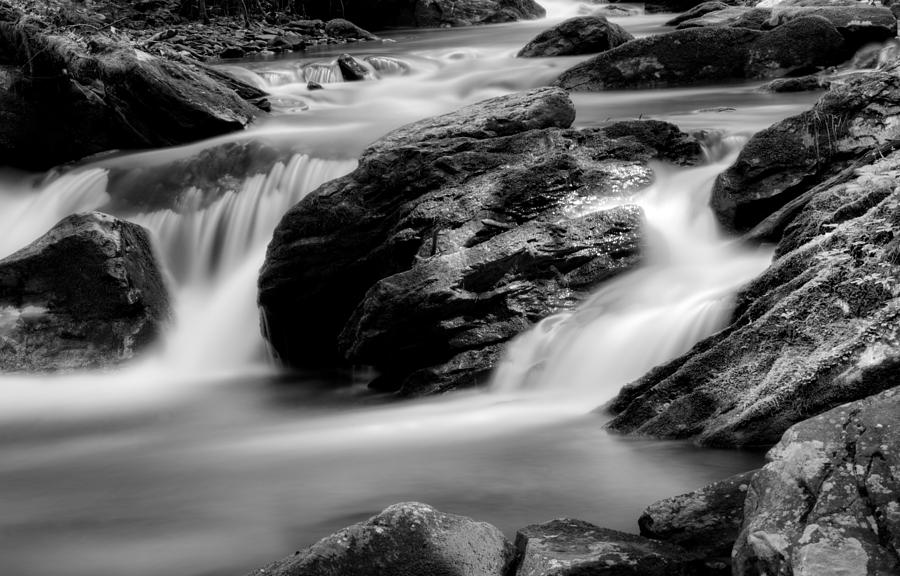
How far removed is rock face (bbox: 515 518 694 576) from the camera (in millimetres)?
3663

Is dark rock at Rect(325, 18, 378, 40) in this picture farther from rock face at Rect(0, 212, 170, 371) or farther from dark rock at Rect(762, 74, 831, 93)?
rock face at Rect(0, 212, 170, 371)

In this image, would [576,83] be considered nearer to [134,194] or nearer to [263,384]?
[134,194]

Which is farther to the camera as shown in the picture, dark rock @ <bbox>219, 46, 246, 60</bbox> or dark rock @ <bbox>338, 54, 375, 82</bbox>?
dark rock @ <bbox>219, 46, 246, 60</bbox>

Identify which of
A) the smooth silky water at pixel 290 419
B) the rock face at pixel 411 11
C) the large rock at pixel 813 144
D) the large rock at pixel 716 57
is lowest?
the smooth silky water at pixel 290 419

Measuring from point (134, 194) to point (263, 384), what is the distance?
4063mm

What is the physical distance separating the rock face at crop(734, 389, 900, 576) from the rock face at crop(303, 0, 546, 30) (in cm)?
2541

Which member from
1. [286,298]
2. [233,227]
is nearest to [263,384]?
[286,298]

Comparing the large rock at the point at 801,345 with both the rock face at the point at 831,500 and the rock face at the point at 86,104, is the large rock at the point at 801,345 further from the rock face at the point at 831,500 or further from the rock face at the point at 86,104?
the rock face at the point at 86,104

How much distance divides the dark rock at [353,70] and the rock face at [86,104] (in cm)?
467

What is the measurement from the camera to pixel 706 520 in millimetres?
3957

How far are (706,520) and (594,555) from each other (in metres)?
0.53

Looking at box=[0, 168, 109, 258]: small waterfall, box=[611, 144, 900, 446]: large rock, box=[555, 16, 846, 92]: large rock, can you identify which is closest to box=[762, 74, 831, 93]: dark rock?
box=[555, 16, 846, 92]: large rock

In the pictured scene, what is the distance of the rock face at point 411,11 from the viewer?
27.8 metres

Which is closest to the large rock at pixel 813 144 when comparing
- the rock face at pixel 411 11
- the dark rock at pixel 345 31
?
the dark rock at pixel 345 31
